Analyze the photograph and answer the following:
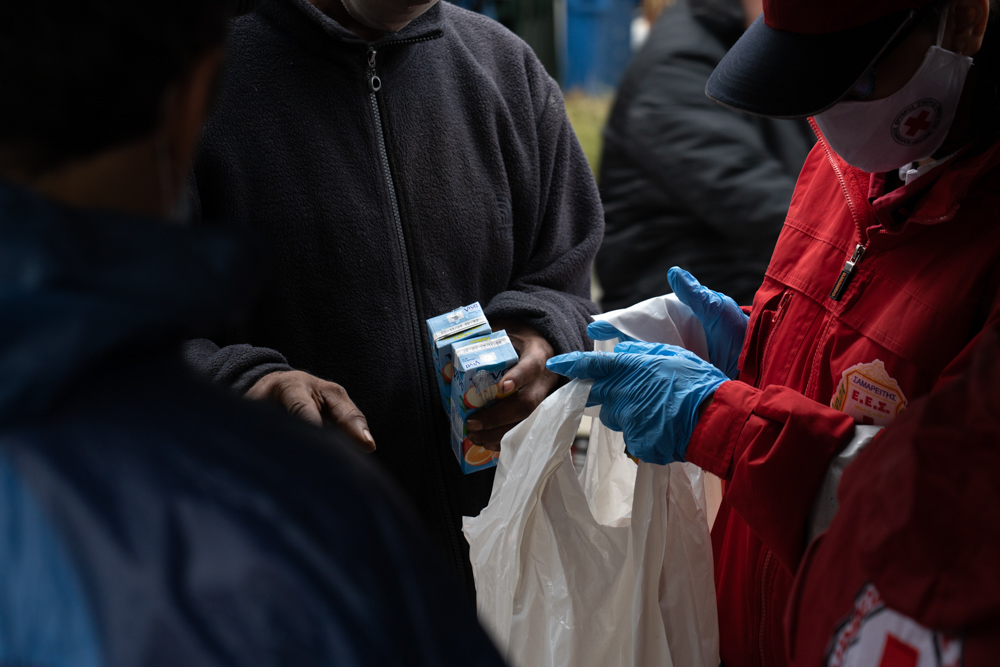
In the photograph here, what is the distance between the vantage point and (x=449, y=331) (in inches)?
57.1

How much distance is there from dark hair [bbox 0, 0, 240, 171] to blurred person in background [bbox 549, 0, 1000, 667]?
873 millimetres

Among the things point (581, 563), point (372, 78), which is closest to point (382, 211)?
point (372, 78)

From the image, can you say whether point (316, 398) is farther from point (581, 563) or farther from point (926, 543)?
point (926, 543)

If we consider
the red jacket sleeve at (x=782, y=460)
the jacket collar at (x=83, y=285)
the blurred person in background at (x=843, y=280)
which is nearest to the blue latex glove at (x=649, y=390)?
the blurred person in background at (x=843, y=280)

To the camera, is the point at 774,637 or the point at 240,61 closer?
the point at 774,637

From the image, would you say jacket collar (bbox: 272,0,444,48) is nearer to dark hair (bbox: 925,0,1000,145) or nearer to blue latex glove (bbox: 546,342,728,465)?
blue latex glove (bbox: 546,342,728,465)

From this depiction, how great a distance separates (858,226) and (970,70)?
25 cm

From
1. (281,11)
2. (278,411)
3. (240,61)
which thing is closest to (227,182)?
(240,61)

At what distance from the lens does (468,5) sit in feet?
18.2

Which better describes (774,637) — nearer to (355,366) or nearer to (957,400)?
(957,400)

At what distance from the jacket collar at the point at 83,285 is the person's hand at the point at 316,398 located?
77 cm

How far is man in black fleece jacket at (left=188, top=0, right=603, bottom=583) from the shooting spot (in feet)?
4.78

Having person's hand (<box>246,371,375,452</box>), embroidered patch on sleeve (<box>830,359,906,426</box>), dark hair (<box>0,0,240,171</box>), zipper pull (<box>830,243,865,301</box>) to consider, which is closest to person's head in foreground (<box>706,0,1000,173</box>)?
zipper pull (<box>830,243,865,301</box>)

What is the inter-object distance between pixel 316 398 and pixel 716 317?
79 cm
